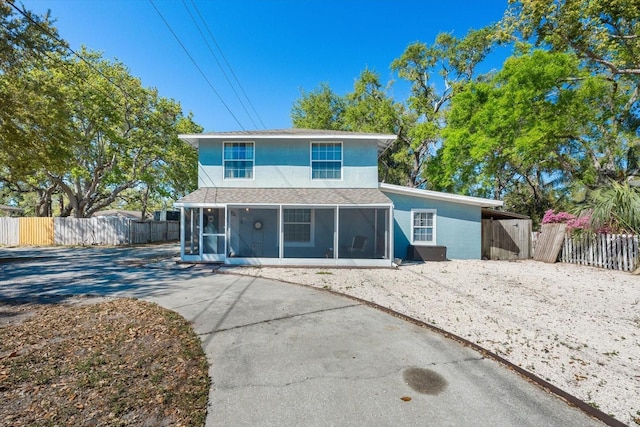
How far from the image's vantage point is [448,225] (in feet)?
40.3

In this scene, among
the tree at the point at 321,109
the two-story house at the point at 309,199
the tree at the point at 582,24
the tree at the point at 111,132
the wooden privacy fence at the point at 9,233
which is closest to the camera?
the tree at the point at 582,24

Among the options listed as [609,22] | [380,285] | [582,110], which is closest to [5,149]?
[380,285]

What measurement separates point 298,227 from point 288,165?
2.96 metres

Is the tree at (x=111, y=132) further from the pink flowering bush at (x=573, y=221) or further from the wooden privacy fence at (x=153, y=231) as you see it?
the pink flowering bush at (x=573, y=221)

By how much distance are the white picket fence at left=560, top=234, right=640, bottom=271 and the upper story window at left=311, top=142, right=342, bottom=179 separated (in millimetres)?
9834

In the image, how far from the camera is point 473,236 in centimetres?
1236

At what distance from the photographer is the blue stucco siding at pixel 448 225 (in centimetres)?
1226

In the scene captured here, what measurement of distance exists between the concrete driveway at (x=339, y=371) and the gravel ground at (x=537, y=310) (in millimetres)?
539

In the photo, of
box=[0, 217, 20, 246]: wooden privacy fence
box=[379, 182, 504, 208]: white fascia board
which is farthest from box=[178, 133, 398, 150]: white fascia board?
box=[0, 217, 20, 246]: wooden privacy fence

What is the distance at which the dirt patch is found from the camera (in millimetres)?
2506

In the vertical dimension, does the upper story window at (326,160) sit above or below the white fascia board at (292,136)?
below

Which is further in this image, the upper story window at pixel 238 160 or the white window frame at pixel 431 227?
the white window frame at pixel 431 227

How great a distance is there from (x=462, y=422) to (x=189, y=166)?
23.6 meters

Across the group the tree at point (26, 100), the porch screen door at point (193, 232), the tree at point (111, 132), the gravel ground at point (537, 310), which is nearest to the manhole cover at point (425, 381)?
the gravel ground at point (537, 310)
